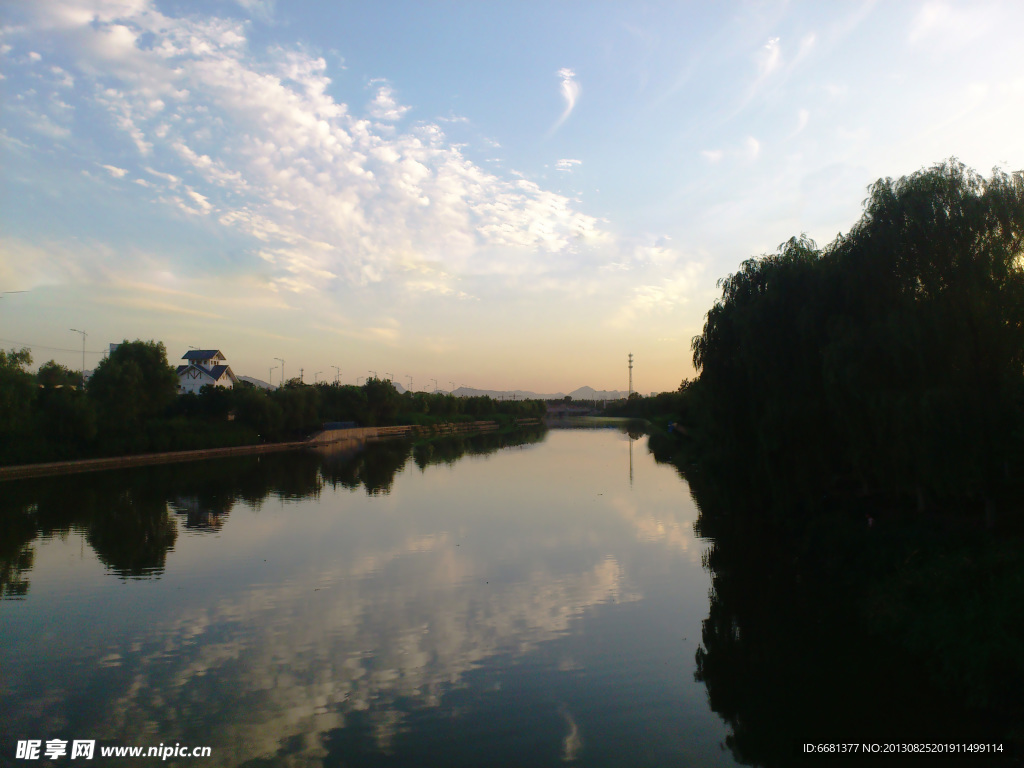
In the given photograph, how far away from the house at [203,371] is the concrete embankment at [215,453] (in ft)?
90.6

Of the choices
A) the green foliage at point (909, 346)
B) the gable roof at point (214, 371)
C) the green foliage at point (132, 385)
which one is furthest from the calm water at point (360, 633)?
the gable roof at point (214, 371)

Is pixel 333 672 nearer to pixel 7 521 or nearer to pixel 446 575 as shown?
pixel 446 575

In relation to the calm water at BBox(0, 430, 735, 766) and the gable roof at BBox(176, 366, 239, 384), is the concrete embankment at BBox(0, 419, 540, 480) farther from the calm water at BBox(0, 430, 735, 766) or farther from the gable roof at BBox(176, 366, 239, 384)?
the gable roof at BBox(176, 366, 239, 384)

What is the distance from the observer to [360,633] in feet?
36.3

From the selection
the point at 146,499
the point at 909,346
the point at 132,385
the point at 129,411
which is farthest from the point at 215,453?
the point at 909,346

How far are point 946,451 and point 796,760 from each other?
6.12 meters

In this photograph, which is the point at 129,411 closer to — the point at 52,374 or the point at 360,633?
the point at 52,374

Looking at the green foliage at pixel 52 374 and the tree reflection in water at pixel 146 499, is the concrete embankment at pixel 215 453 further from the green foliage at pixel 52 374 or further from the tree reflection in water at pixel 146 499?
the green foliage at pixel 52 374

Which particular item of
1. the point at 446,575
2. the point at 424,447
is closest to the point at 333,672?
the point at 446,575

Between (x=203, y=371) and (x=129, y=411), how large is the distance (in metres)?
58.7

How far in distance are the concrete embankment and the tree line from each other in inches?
45.6

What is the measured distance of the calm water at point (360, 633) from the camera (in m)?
7.72

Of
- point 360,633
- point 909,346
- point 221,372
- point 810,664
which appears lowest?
point 810,664

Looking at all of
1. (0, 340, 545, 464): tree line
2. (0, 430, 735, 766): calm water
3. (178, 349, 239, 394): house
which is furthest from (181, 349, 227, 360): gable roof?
(0, 430, 735, 766): calm water
